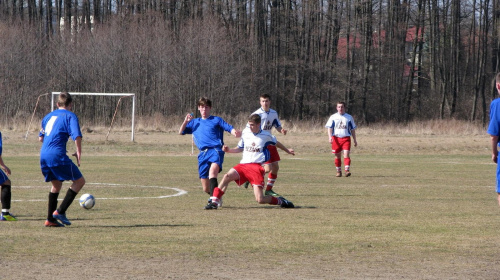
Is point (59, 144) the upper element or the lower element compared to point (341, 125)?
upper

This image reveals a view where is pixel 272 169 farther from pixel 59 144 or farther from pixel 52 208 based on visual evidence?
pixel 59 144

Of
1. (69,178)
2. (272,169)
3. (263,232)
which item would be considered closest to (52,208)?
(69,178)

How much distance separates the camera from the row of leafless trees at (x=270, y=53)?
56281 millimetres

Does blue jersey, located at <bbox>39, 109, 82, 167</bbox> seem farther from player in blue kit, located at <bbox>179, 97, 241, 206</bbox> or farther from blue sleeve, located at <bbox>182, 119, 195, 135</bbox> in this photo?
blue sleeve, located at <bbox>182, 119, 195, 135</bbox>

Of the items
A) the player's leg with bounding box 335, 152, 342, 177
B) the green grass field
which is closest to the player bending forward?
the green grass field

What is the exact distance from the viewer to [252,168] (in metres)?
12.4

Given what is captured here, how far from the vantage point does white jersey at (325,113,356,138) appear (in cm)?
2147

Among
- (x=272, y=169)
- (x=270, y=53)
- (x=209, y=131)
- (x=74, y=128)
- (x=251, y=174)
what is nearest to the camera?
(x=74, y=128)

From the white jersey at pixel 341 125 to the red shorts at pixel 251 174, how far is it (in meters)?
9.36

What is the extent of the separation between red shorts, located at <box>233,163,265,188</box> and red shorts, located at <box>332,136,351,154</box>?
9.31 metres

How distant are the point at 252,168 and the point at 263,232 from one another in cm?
259

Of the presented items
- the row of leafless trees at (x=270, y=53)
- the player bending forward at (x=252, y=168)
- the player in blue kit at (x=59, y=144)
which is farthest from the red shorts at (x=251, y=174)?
the row of leafless trees at (x=270, y=53)

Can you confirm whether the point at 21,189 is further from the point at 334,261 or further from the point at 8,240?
the point at 334,261

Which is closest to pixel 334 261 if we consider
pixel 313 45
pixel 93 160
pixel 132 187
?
pixel 132 187
